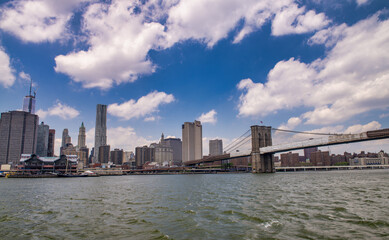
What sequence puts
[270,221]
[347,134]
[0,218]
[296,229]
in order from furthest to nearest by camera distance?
1. [347,134]
2. [0,218]
3. [270,221]
4. [296,229]

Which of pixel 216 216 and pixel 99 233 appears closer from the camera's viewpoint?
pixel 99 233

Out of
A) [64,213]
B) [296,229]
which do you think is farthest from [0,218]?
[296,229]

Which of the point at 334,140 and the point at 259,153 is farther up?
the point at 334,140

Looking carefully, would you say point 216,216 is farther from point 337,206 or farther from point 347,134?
point 347,134

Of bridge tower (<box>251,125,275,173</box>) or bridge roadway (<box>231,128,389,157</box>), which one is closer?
bridge roadway (<box>231,128,389,157</box>)

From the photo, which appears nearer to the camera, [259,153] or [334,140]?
[334,140]

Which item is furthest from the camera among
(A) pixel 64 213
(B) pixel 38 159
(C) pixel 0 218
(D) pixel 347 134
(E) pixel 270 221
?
(B) pixel 38 159

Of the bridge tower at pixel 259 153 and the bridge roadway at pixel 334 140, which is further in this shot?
the bridge tower at pixel 259 153

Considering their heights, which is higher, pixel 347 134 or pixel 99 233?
pixel 347 134
